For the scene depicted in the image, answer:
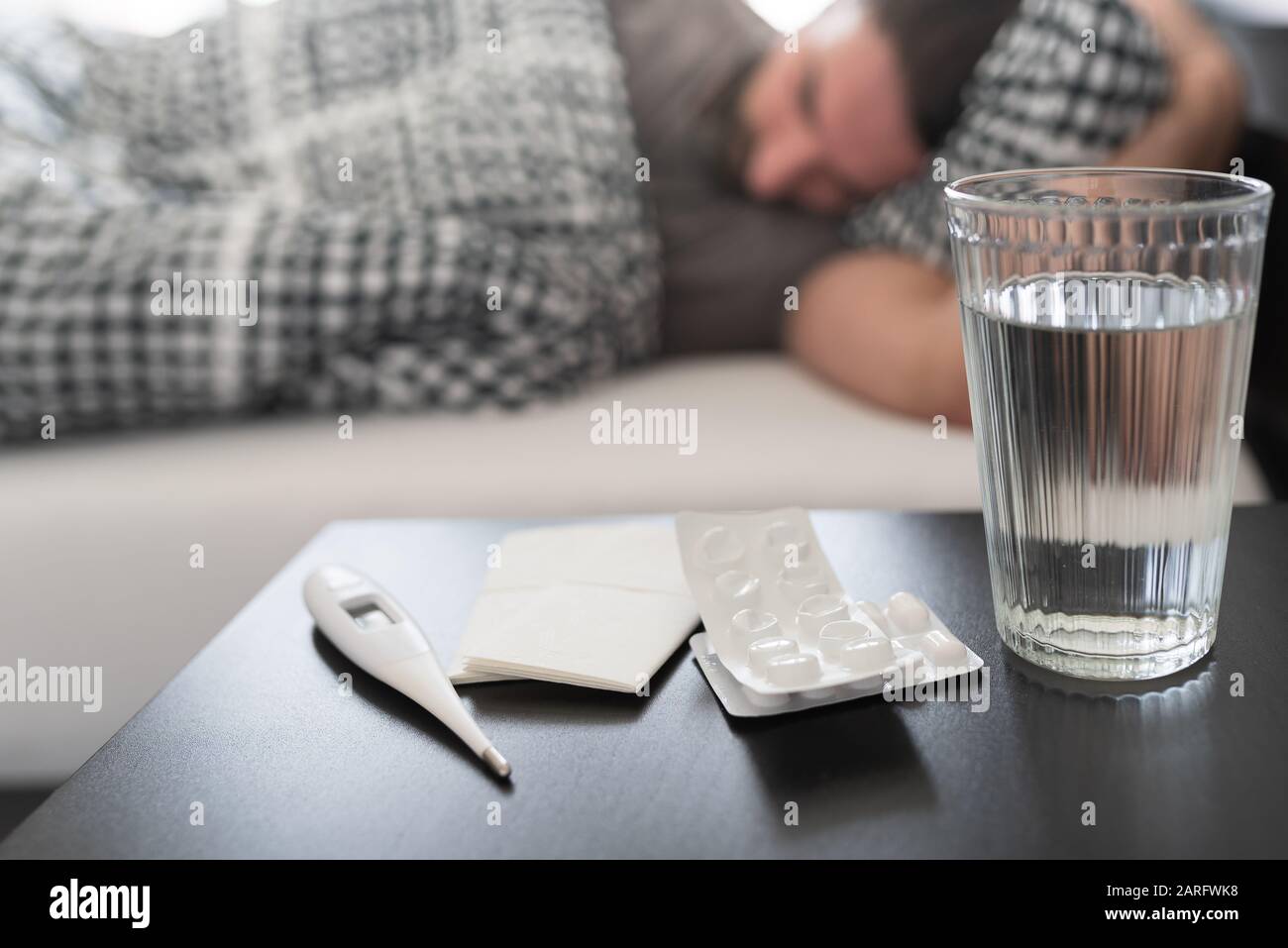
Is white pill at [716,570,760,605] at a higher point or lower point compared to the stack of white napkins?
higher

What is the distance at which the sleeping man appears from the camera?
110 centimetres

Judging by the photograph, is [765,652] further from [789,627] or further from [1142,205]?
[1142,205]

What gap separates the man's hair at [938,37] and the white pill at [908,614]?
0.84 metres

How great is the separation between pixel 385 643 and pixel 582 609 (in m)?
0.09

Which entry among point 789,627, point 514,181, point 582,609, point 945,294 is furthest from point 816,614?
point 514,181

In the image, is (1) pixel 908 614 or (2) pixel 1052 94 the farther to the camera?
(2) pixel 1052 94

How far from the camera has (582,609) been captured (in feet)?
1.84

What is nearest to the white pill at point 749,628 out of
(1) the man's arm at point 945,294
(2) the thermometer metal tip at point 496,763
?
(2) the thermometer metal tip at point 496,763

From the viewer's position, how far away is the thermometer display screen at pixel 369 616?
0.55 metres

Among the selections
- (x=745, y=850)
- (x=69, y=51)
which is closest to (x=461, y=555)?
(x=745, y=850)

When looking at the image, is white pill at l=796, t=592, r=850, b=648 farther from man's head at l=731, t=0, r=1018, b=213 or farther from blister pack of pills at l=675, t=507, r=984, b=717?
man's head at l=731, t=0, r=1018, b=213

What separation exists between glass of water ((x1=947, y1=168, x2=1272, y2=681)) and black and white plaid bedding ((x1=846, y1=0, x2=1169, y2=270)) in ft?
2.04

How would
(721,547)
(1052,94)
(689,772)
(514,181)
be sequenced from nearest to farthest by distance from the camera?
(689,772) < (721,547) < (1052,94) < (514,181)

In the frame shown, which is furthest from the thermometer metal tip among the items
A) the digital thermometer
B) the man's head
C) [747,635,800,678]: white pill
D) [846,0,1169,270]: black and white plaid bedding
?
the man's head
